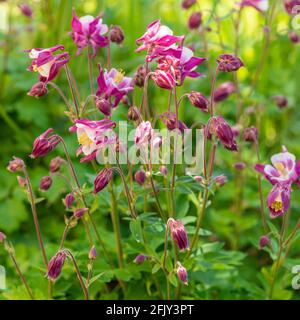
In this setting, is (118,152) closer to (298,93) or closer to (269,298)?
(269,298)

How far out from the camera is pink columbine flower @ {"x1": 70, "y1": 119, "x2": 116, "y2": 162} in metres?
1.68

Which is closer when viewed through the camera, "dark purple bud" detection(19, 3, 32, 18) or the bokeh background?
the bokeh background

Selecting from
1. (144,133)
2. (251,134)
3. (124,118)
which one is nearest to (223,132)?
(144,133)

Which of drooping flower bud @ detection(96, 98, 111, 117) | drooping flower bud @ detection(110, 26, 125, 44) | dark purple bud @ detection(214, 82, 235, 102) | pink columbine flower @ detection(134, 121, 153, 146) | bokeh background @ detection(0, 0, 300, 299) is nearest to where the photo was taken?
pink columbine flower @ detection(134, 121, 153, 146)

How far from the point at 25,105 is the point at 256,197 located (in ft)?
3.94

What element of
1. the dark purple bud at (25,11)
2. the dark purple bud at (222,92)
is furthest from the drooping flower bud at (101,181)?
the dark purple bud at (25,11)

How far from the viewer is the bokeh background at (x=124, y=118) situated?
96.2 inches

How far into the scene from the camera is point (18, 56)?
334 centimetres

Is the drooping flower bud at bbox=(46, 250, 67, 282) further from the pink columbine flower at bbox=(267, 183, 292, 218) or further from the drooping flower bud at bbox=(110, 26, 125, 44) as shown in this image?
the drooping flower bud at bbox=(110, 26, 125, 44)

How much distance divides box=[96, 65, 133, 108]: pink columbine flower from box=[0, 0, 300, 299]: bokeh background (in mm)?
520

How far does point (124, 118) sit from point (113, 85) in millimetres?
995

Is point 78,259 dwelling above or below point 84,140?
below

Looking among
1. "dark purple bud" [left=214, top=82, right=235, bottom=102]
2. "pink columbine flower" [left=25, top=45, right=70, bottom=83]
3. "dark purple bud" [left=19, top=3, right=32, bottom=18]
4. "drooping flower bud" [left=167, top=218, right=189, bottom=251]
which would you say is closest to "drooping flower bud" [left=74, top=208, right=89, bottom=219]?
"drooping flower bud" [left=167, top=218, right=189, bottom=251]
